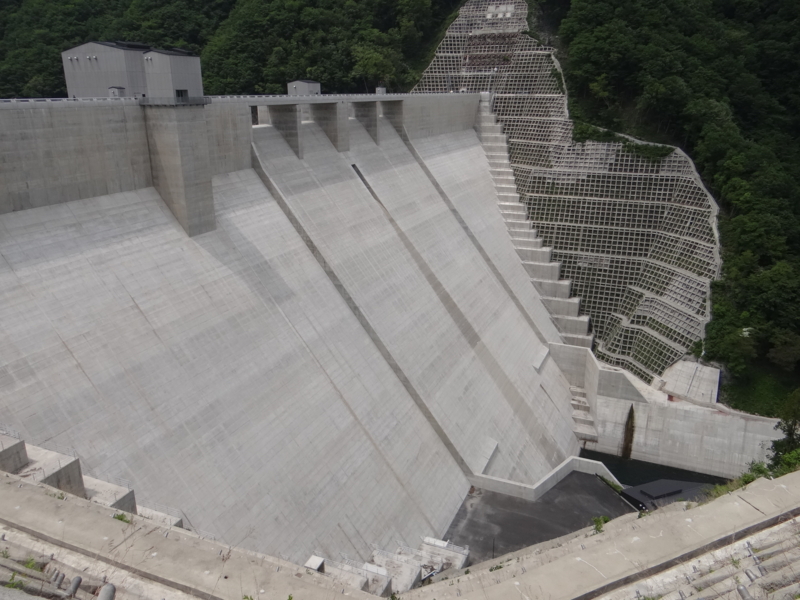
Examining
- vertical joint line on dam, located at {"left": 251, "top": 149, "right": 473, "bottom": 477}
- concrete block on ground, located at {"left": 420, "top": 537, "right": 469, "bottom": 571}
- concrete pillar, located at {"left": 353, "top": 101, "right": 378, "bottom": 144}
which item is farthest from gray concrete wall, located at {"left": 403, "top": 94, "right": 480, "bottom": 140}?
concrete block on ground, located at {"left": 420, "top": 537, "right": 469, "bottom": 571}

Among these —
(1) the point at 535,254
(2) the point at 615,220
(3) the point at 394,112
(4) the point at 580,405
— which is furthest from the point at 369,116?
(4) the point at 580,405

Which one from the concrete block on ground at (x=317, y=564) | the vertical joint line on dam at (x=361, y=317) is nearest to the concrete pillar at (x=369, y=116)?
the vertical joint line on dam at (x=361, y=317)

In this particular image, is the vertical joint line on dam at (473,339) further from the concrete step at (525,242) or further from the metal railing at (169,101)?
the metal railing at (169,101)

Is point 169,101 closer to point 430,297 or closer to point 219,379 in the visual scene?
point 219,379

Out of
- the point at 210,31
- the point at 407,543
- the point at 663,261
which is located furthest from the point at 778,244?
the point at 210,31

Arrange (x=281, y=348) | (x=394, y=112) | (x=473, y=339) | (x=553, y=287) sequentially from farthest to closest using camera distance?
(x=553, y=287), (x=394, y=112), (x=473, y=339), (x=281, y=348)

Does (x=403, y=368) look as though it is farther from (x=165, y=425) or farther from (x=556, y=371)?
(x=556, y=371)
